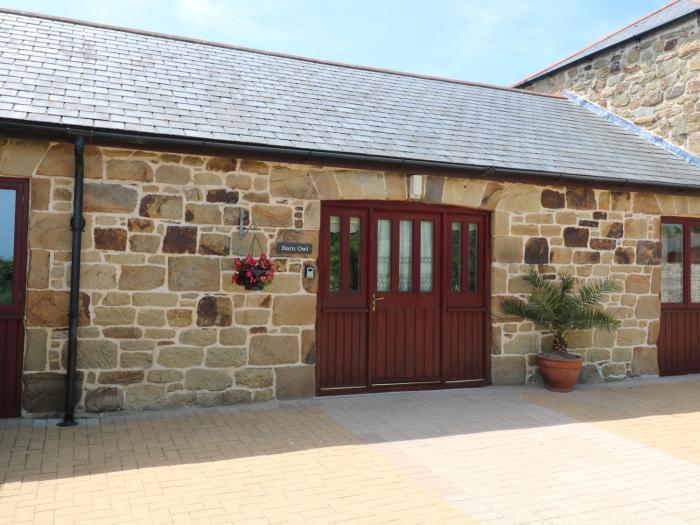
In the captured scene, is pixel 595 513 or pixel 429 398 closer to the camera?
pixel 595 513

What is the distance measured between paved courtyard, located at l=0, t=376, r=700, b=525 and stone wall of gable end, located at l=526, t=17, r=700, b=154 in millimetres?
5627

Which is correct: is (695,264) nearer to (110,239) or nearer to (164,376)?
(164,376)

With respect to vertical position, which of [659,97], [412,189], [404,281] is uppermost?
[659,97]

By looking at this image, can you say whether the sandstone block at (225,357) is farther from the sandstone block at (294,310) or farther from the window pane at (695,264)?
the window pane at (695,264)

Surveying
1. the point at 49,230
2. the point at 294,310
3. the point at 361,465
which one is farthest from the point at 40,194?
the point at 361,465

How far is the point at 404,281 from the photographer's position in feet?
23.3

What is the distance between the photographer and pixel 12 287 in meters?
5.50

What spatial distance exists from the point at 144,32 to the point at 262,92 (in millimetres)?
2556

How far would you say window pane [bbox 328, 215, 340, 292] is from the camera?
6730 millimetres

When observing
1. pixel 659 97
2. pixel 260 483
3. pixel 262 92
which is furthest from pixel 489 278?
pixel 659 97

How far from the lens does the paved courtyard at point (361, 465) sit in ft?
11.8

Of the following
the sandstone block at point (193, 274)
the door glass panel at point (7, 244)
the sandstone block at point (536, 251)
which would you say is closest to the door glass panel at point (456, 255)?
the sandstone block at point (536, 251)

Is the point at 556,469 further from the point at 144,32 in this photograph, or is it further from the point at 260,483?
the point at 144,32

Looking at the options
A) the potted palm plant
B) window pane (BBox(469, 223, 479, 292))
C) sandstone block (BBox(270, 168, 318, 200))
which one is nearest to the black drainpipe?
sandstone block (BBox(270, 168, 318, 200))
